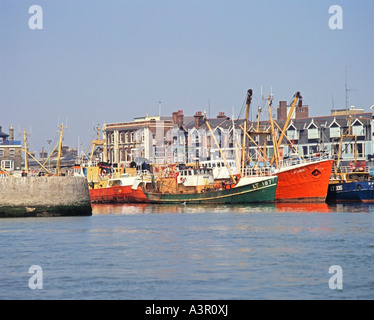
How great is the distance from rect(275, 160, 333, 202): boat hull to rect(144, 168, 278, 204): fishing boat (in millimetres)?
1142

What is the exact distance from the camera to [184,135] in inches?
6718

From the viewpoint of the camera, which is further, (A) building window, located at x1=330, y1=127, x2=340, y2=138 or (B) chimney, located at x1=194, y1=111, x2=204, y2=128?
(B) chimney, located at x1=194, y1=111, x2=204, y2=128

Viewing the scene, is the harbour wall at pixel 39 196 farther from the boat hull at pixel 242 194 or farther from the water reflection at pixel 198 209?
the boat hull at pixel 242 194

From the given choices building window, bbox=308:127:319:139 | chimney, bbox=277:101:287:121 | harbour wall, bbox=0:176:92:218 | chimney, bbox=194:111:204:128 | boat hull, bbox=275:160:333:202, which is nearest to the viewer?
harbour wall, bbox=0:176:92:218

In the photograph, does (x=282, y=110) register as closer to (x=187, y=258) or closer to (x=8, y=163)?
(x=8, y=163)

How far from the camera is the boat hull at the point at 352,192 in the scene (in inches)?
3866

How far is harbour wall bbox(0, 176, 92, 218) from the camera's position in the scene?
215 feet

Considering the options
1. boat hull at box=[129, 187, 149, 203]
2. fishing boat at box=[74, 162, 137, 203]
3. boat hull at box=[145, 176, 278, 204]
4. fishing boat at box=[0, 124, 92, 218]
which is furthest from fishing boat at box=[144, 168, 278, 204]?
fishing boat at box=[0, 124, 92, 218]

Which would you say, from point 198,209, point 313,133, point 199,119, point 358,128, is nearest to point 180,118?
point 199,119

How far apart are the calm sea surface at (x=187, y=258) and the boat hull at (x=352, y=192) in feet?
113

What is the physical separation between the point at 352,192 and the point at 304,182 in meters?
6.76

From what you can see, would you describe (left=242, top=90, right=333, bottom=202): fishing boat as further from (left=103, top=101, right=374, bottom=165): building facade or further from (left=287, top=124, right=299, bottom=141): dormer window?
(left=287, top=124, right=299, bottom=141): dormer window
